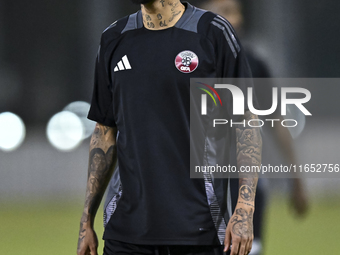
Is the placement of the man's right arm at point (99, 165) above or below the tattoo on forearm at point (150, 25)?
below

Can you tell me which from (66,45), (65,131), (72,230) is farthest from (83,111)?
(72,230)

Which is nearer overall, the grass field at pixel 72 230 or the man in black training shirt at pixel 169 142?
the man in black training shirt at pixel 169 142

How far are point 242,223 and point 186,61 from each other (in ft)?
2.03

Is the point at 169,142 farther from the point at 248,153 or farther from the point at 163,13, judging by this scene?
the point at 163,13

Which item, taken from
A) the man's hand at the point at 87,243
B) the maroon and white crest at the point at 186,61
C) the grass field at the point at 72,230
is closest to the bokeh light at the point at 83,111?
the grass field at the point at 72,230

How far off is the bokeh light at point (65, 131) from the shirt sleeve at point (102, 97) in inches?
257

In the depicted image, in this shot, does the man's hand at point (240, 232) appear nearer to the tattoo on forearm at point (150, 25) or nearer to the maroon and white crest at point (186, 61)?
the maroon and white crest at point (186, 61)

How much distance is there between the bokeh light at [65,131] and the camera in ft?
28.1

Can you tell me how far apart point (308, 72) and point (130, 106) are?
782 centimetres

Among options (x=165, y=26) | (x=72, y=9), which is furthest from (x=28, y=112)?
(x=165, y=26)

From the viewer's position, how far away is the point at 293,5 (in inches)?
355

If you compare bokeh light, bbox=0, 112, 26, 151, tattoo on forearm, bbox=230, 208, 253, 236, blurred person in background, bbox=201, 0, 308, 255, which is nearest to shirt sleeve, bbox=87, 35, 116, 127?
tattoo on forearm, bbox=230, 208, 253, 236

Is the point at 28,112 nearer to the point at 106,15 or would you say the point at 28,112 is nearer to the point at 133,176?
the point at 106,15

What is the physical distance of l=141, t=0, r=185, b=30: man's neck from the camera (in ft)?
6.24
